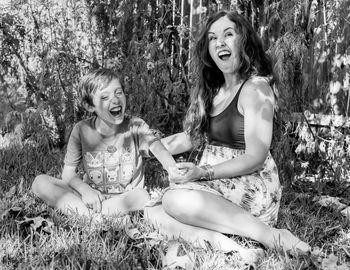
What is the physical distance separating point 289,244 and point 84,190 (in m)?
1.12

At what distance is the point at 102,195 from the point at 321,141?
5.08 feet

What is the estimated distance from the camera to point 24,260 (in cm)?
198

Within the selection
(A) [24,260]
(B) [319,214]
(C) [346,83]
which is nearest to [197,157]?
A: (B) [319,214]

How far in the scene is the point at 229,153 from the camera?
250cm

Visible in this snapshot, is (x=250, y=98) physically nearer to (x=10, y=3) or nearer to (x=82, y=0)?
(x=82, y=0)

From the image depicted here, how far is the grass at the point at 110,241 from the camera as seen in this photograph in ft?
6.54

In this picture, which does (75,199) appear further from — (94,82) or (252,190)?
(252,190)

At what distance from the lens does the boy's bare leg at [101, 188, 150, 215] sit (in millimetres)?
2617

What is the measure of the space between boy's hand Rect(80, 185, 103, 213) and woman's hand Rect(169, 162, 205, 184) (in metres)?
0.53

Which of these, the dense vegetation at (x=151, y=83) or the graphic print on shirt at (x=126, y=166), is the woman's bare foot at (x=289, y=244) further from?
the graphic print on shirt at (x=126, y=166)

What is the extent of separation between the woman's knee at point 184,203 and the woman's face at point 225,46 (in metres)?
0.68

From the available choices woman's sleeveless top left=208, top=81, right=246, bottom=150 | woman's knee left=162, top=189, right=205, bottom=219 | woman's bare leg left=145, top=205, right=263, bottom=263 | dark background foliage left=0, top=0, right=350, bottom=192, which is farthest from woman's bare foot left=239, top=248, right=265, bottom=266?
dark background foliage left=0, top=0, right=350, bottom=192

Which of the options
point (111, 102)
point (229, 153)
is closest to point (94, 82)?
point (111, 102)

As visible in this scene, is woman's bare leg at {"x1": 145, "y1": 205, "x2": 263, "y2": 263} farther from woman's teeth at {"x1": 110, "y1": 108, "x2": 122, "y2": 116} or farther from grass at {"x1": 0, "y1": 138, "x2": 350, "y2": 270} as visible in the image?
woman's teeth at {"x1": 110, "y1": 108, "x2": 122, "y2": 116}
